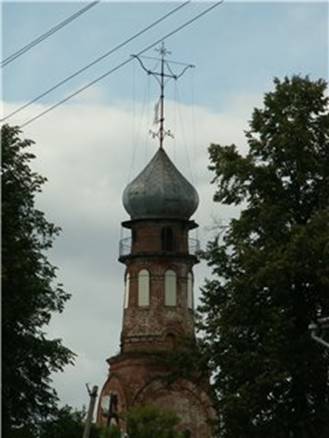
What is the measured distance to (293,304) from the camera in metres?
37.4

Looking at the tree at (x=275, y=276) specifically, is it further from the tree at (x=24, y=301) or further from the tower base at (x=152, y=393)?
the tower base at (x=152, y=393)

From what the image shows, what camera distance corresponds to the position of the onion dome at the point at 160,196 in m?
66.0

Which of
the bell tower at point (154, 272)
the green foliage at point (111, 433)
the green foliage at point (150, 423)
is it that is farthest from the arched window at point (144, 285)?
the green foliage at point (111, 433)

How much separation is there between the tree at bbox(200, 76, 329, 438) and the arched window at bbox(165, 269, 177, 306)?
2650 cm

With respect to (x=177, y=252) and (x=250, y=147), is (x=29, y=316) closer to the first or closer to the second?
(x=250, y=147)

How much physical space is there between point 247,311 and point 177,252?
1137 inches

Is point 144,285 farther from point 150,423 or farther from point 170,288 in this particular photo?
point 150,423

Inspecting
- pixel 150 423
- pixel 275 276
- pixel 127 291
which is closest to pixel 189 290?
pixel 127 291

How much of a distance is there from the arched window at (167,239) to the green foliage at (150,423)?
467 inches

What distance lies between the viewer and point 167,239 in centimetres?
6625

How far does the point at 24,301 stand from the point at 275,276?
701 centimetres

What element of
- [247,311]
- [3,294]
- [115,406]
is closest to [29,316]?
[3,294]

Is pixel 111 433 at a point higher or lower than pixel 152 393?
lower

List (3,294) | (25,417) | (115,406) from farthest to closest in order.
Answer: (115,406), (25,417), (3,294)
